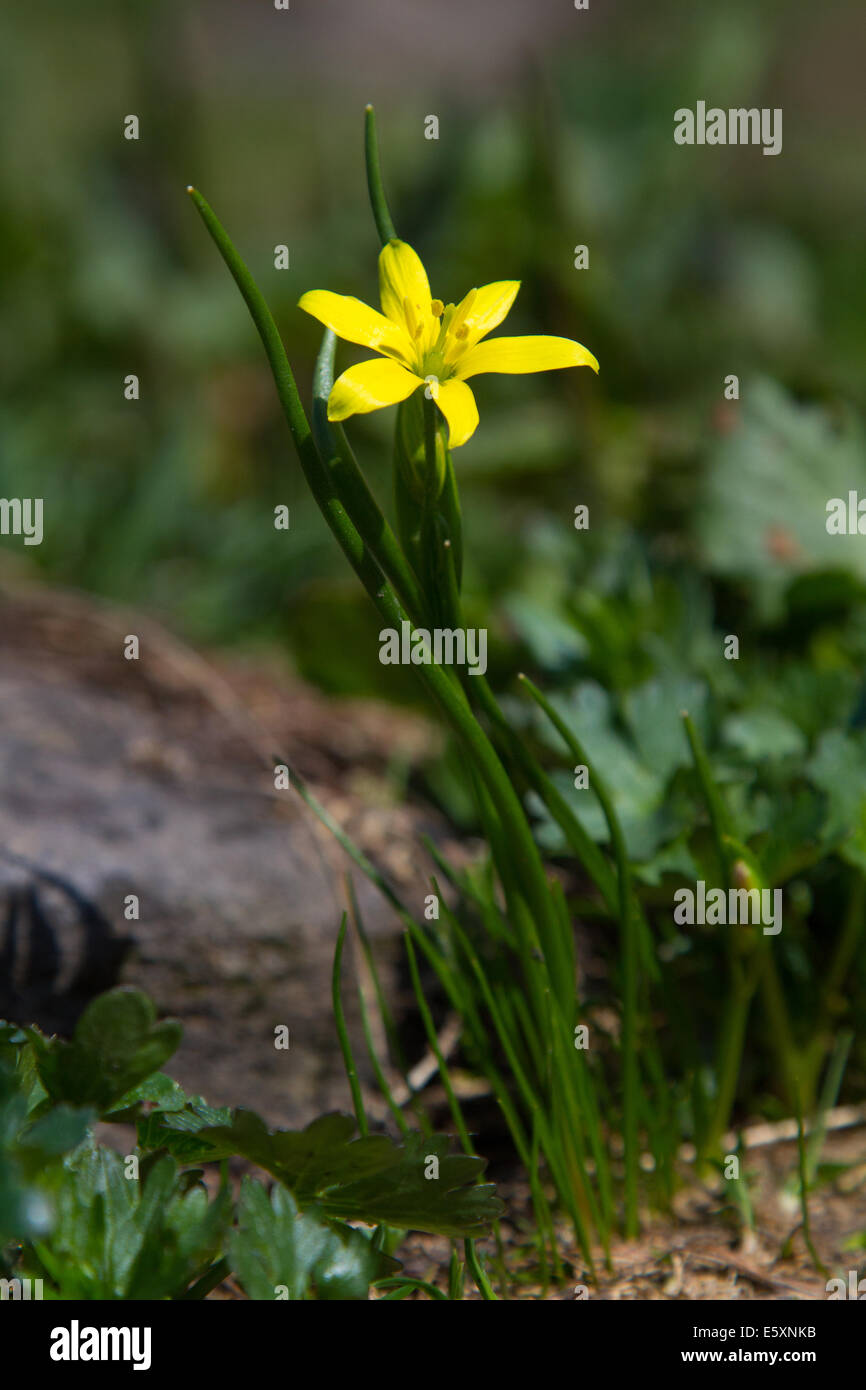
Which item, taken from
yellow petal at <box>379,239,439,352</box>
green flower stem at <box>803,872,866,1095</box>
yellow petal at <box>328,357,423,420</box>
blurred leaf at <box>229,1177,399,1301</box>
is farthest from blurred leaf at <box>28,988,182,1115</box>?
green flower stem at <box>803,872,866,1095</box>

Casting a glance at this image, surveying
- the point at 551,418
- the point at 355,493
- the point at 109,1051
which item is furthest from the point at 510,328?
the point at 109,1051

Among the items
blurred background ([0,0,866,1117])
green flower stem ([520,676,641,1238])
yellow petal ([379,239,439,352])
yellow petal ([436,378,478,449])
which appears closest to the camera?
yellow petal ([436,378,478,449])

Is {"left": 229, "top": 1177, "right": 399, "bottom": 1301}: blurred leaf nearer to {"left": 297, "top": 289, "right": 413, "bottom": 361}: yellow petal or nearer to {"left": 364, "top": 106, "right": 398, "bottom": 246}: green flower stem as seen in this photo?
{"left": 297, "top": 289, "right": 413, "bottom": 361}: yellow petal

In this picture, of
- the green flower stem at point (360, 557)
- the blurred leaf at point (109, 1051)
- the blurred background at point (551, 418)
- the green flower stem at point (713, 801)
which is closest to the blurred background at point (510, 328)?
the blurred background at point (551, 418)

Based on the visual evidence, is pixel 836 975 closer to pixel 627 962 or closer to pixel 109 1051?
pixel 627 962

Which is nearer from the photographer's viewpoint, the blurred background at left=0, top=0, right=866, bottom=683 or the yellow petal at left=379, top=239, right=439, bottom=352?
the yellow petal at left=379, top=239, right=439, bottom=352

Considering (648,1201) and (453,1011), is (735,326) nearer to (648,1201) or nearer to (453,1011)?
(453,1011)

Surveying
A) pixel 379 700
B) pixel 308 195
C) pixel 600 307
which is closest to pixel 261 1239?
pixel 379 700

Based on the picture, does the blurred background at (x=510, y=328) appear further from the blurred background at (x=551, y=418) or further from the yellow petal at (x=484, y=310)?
the yellow petal at (x=484, y=310)
